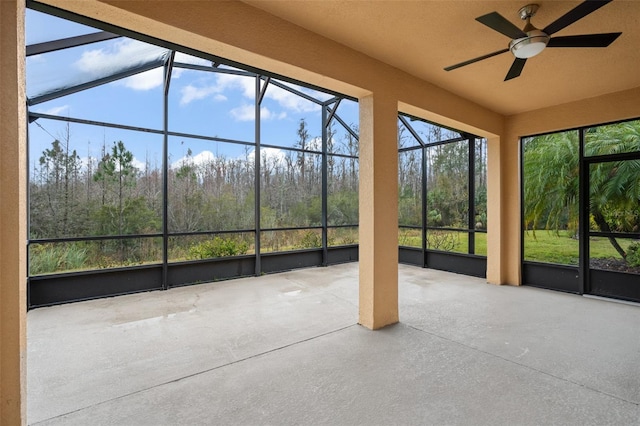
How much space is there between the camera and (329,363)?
9.02ft

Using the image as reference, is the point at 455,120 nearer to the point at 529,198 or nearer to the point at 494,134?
the point at 494,134

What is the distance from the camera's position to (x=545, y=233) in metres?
5.26

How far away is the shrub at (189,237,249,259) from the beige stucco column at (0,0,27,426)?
158 inches

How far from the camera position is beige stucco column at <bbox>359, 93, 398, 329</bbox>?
3551 mm

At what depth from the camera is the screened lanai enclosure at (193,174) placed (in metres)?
4.43

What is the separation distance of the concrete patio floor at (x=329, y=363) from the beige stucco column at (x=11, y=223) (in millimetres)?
587

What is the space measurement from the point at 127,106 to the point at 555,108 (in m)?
6.83

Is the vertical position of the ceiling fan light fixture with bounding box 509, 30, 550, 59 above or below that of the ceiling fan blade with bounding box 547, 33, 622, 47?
above

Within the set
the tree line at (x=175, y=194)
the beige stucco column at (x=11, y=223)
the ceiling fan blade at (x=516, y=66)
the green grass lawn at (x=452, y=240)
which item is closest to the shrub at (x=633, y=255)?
the green grass lawn at (x=452, y=240)

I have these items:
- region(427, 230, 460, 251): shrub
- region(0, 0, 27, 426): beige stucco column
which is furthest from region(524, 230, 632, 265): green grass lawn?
region(0, 0, 27, 426): beige stucco column

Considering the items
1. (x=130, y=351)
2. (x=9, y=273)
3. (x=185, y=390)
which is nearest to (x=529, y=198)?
(x=185, y=390)

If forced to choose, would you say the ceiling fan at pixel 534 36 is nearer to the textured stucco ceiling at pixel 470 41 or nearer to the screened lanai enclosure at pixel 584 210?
the textured stucco ceiling at pixel 470 41

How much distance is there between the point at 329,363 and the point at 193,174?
4319 mm

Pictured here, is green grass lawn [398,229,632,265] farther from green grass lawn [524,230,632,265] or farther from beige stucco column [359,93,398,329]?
beige stucco column [359,93,398,329]
